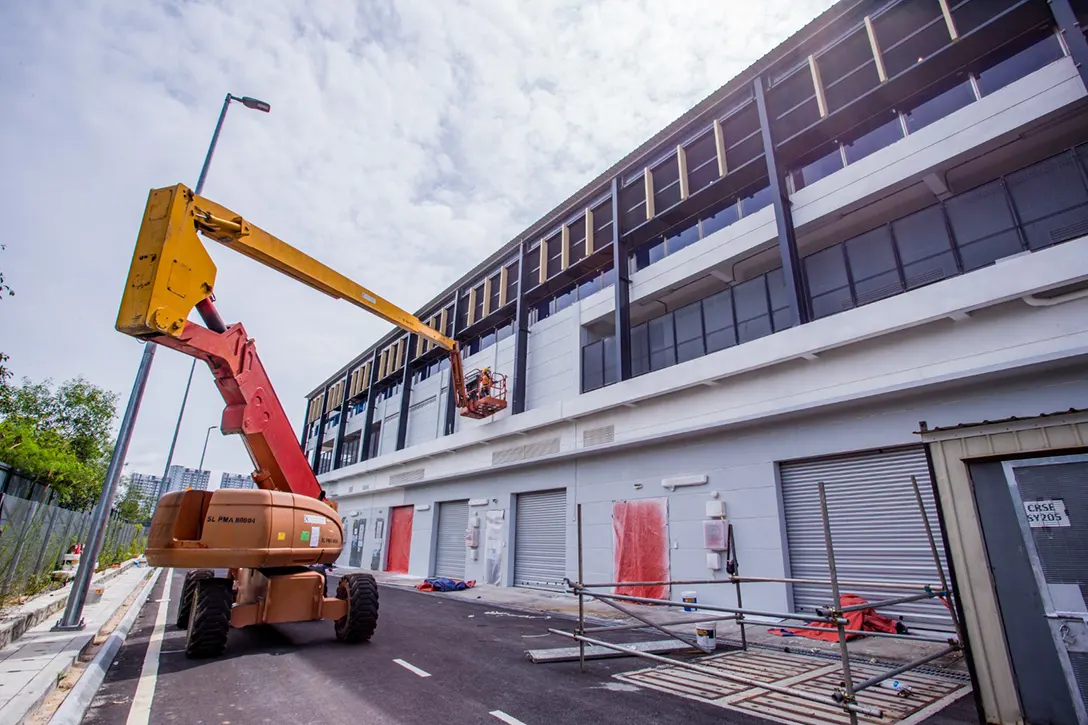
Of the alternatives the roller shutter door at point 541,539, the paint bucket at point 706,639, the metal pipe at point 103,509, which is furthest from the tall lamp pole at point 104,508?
the roller shutter door at point 541,539

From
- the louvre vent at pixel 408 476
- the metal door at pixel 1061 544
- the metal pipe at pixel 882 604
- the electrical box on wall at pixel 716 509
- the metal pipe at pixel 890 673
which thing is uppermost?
the louvre vent at pixel 408 476

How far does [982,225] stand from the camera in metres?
10.9

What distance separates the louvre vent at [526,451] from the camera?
18188mm

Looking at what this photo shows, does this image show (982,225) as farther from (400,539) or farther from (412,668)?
(400,539)

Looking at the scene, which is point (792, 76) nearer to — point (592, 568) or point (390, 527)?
point (592, 568)

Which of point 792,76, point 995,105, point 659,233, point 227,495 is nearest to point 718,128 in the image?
point 792,76

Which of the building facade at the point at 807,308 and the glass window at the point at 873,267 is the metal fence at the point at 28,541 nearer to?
the building facade at the point at 807,308

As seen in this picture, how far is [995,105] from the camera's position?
10867mm

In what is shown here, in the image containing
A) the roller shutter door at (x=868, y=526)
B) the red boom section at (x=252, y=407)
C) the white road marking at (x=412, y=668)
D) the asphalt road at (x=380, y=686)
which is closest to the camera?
the asphalt road at (x=380, y=686)

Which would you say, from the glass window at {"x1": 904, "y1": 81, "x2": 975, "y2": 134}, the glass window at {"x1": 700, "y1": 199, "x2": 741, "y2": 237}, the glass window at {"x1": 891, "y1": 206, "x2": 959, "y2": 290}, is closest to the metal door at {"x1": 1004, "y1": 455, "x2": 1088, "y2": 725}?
the glass window at {"x1": 891, "y1": 206, "x2": 959, "y2": 290}

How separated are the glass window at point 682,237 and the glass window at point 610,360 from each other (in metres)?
3.87

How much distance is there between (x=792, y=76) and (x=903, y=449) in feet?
38.1

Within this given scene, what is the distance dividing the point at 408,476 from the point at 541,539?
427 inches

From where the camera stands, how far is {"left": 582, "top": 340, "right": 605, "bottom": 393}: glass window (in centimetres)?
1870
